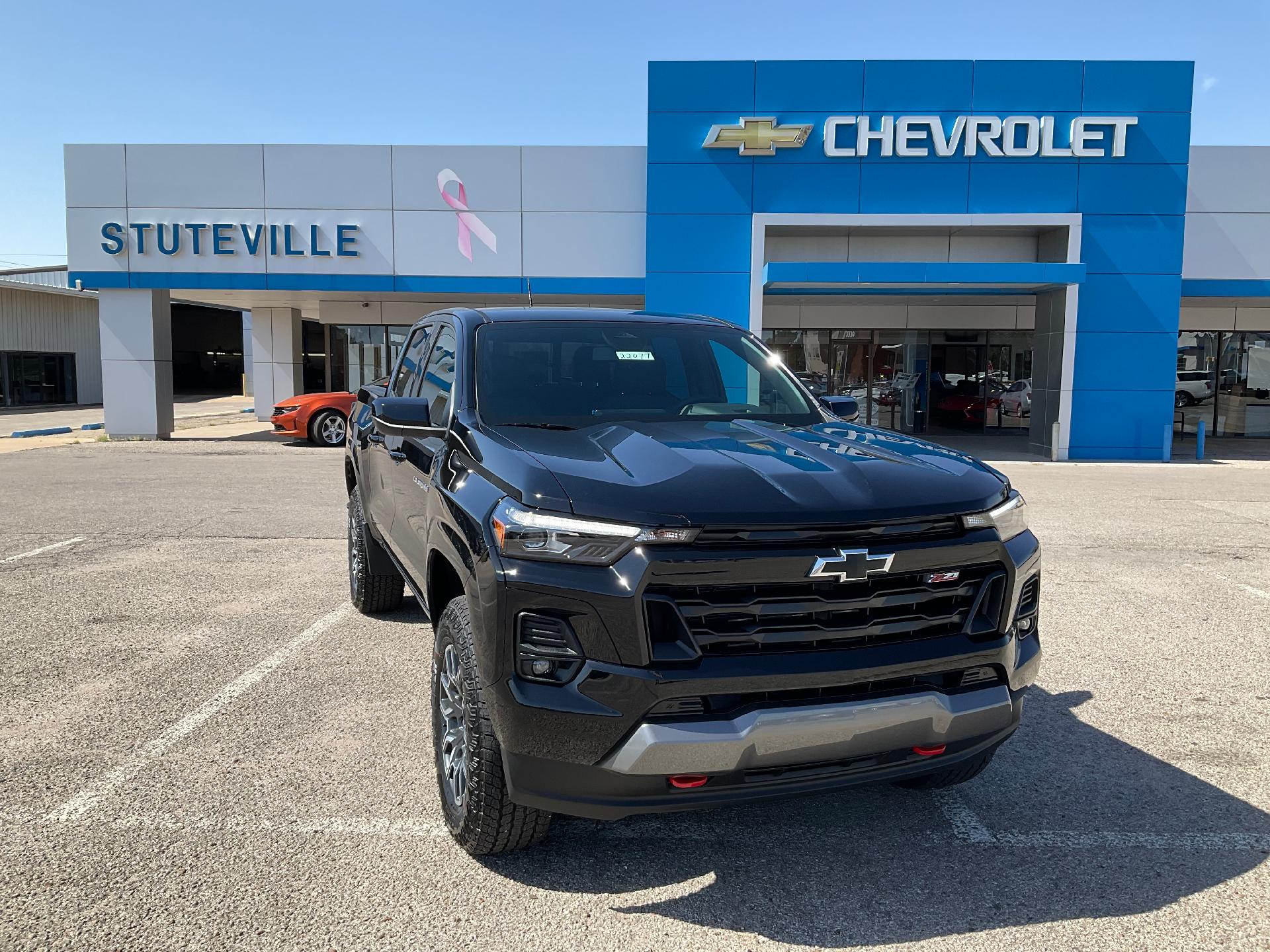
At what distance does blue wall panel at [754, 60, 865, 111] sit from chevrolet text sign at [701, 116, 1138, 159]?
10.7 inches

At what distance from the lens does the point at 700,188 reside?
18.1m

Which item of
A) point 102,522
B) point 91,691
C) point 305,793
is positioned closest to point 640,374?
point 305,793

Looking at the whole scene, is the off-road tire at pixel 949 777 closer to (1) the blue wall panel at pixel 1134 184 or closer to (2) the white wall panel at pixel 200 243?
(1) the blue wall panel at pixel 1134 184

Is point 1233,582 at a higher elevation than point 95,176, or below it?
below

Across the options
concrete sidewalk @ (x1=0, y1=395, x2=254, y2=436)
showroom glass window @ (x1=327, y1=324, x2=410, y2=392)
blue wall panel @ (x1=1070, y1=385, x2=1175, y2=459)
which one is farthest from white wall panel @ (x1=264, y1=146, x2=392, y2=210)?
blue wall panel @ (x1=1070, y1=385, x2=1175, y2=459)

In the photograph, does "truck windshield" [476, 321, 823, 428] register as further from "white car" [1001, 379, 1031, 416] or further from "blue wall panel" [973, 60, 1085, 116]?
"white car" [1001, 379, 1031, 416]

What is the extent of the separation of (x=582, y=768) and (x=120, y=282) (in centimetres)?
1996

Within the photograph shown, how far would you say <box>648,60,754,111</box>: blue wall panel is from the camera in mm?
17688

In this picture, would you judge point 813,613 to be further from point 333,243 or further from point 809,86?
point 333,243

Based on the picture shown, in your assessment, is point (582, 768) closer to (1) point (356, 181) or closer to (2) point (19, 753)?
(2) point (19, 753)

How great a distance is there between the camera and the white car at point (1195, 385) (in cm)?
2375

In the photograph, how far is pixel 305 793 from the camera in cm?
355

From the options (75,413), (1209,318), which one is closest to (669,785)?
(1209,318)

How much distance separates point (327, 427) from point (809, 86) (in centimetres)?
1140
